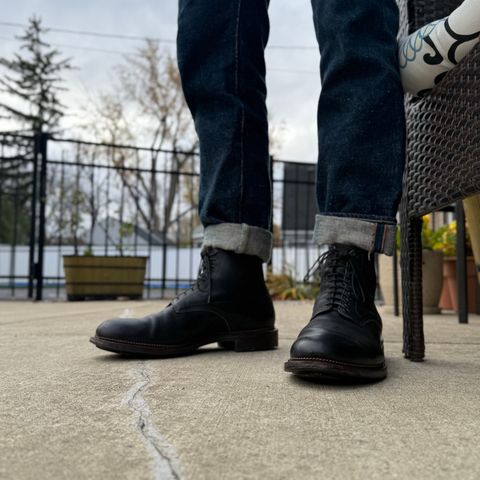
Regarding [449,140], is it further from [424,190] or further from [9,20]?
[9,20]

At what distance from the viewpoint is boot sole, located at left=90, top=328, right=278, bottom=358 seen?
0.90m

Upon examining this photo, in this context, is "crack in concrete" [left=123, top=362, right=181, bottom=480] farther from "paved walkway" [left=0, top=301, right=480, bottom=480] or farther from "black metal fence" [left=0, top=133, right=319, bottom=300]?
"black metal fence" [left=0, top=133, right=319, bottom=300]

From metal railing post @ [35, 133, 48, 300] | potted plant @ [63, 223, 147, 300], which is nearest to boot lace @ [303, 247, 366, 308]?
potted plant @ [63, 223, 147, 300]

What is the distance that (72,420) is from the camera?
1.68 feet

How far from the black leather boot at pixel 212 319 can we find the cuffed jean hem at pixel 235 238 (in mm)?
18

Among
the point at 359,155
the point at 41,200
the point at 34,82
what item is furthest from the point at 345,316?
the point at 34,82

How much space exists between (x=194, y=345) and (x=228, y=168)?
36 cm

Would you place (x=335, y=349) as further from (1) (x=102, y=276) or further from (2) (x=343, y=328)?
(1) (x=102, y=276)

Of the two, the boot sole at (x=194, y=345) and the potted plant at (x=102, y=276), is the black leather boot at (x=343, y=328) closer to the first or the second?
the boot sole at (x=194, y=345)

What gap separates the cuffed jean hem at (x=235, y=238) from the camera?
3.29 feet

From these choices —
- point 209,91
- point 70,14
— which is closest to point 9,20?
point 70,14

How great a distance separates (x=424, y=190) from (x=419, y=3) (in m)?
0.38

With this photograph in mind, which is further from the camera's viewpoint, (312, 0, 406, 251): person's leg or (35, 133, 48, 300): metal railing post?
(35, 133, 48, 300): metal railing post

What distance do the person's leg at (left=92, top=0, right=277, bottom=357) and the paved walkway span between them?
0.50 feet
